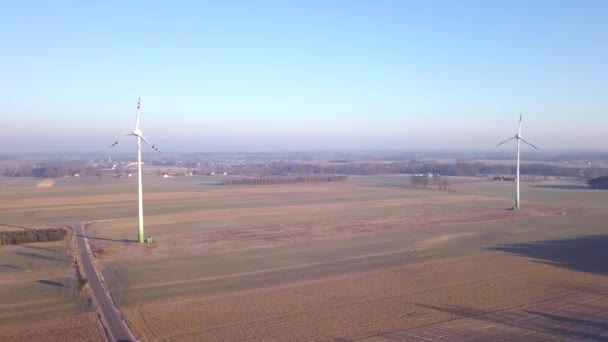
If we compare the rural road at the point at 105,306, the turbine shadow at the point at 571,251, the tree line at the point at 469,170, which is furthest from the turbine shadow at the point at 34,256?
the tree line at the point at 469,170

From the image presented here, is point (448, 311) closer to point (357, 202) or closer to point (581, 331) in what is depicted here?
point (581, 331)

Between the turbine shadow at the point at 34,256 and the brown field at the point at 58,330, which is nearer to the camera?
the brown field at the point at 58,330

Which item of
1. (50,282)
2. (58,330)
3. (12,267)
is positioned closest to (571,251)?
(58,330)

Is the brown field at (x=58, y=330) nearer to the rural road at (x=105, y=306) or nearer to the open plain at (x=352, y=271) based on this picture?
the rural road at (x=105, y=306)

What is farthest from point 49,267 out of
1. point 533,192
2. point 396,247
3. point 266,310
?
point 533,192

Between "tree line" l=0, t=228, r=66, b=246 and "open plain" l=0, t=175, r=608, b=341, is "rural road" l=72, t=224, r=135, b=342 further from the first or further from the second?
"tree line" l=0, t=228, r=66, b=246

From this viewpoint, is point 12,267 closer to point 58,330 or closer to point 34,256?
point 34,256

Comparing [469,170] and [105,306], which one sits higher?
[469,170]
